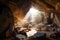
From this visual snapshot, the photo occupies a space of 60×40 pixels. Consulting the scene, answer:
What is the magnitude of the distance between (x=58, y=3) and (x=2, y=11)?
A: 4.86 metres

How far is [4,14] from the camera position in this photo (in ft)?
28.1

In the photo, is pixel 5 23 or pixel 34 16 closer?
pixel 5 23

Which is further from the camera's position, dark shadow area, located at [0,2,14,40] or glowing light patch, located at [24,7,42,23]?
glowing light patch, located at [24,7,42,23]

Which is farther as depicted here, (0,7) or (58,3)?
(58,3)

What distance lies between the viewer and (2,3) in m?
9.00

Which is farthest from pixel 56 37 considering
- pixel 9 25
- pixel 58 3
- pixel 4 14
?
pixel 4 14

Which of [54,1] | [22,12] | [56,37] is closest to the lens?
[54,1]

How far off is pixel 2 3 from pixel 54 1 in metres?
4.41

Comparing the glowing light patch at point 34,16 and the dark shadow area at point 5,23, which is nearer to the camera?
the dark shadow area at point 5,23

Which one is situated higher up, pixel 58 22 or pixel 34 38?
pixel 58 22

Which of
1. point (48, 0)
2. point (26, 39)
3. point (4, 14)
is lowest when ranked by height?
point (26, 39)

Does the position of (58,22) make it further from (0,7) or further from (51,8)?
(0,7)

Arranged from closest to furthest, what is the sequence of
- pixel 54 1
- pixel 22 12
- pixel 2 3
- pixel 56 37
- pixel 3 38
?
pixel 3 38, pixel 2 3, pixel 54 1, pixel 56 37, pixel 22 12

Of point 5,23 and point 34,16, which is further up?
point 34,16
